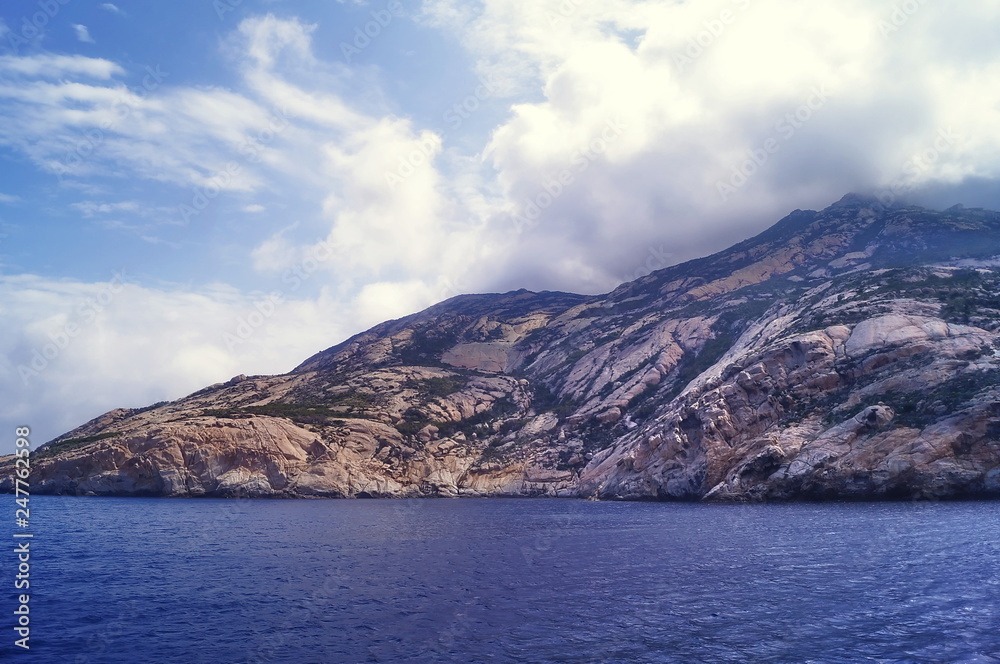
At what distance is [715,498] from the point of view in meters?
97.0

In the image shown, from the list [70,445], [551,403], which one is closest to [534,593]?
[551,403]

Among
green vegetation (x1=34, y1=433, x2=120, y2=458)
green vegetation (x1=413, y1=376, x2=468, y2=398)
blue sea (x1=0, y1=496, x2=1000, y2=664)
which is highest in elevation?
green vegetation (x1=413, y1=376, x2=468, y2=398)

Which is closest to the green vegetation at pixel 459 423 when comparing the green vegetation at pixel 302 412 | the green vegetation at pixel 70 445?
the green vegetation at pixel 302 412

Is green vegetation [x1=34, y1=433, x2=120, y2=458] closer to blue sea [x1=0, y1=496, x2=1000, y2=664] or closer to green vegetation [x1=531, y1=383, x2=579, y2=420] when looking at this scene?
blue sea [x1=0, y1=496, x2=1000, y2=664]

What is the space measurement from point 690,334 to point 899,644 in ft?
526

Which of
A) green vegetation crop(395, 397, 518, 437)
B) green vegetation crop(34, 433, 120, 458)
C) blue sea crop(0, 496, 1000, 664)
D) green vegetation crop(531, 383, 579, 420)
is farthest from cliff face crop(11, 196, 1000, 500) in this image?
blue sea crop(0, 496, 1000, 664)

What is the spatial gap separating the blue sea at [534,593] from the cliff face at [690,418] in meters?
16.5

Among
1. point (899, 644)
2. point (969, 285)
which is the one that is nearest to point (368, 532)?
point (899, 644)

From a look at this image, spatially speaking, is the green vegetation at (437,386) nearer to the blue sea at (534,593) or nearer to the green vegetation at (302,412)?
the green vegetation at (302,412)

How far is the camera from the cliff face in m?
83.0

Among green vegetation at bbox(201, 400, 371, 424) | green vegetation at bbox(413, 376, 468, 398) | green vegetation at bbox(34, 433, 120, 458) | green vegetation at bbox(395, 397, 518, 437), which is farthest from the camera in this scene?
green vegetation at bbox(413, 376, 468, 398)

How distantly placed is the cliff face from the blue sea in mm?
16549

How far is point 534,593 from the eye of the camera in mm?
37469

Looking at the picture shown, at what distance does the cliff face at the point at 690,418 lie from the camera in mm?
83000
